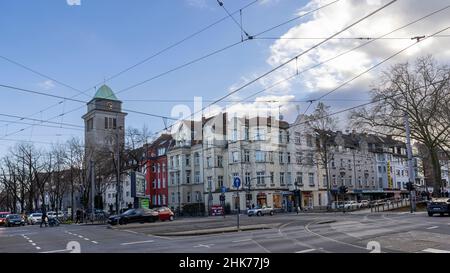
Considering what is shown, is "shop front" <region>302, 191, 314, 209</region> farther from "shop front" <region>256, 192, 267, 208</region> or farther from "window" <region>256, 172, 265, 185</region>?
"window" <region>256, 172, 265, 185</region>

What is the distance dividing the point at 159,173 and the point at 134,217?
1943 inches

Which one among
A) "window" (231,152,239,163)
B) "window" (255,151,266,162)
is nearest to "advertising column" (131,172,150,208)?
"window" (231,152,239,163)

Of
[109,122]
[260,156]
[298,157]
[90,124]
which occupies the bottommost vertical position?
[298,157]

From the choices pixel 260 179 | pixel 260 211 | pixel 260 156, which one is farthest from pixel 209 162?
pixel 260 211

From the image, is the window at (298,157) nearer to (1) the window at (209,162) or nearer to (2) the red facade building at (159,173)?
(1) the window at (209,162)

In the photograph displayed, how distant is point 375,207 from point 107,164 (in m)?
35.4

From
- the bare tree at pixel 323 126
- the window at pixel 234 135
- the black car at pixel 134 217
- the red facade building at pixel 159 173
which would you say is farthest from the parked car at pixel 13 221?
the bare tree at pixel 323 126

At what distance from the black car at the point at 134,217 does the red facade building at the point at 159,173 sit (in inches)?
1769

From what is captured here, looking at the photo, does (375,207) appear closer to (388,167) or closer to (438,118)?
(438,118)

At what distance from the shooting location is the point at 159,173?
89062 mm

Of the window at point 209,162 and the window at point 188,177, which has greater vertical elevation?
the window at point 209,162

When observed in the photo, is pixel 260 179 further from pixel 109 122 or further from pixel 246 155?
pixel 109 122

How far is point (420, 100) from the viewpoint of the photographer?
162 feet

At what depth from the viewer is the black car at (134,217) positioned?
39.3 m
